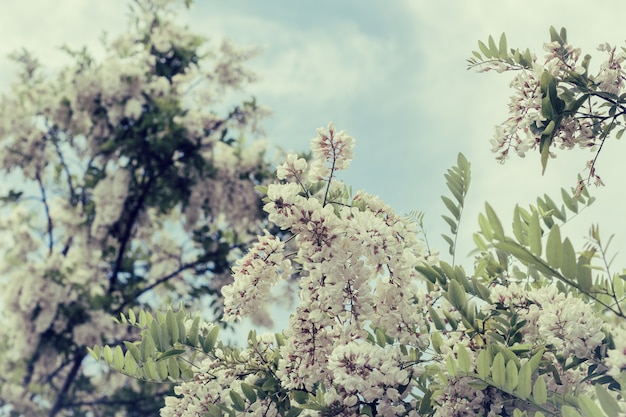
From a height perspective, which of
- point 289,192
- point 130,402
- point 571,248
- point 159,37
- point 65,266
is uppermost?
point 159,37

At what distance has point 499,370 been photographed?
227cm

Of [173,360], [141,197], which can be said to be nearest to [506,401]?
[173,360]

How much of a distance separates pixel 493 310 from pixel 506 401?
43cm

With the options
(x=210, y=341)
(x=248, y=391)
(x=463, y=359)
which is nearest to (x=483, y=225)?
(x=463, y=359)

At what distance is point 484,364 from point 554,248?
53 cm

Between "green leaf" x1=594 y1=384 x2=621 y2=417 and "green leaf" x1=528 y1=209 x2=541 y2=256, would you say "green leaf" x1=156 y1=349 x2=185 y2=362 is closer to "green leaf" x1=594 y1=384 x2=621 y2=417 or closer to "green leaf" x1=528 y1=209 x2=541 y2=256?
"green leaf" x1=528 y1=209 x2=541 y2=256

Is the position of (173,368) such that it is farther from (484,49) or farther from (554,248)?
(484,49)

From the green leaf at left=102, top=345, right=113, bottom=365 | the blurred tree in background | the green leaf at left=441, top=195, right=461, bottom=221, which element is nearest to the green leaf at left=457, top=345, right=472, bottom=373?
the green leaf at left=441, top=195, right=461, bottom=221

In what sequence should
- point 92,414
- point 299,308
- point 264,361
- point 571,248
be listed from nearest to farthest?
point 571,248 → point 299,308 → point 264,361 → point 92,414

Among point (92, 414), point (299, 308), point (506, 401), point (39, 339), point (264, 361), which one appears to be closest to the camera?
point (506, 401)

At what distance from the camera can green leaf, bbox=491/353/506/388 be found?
226 centimetres

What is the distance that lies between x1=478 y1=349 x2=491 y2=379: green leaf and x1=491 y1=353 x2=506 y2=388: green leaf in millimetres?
38

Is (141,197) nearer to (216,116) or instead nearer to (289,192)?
(216,116)

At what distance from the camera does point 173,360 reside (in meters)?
3.05
